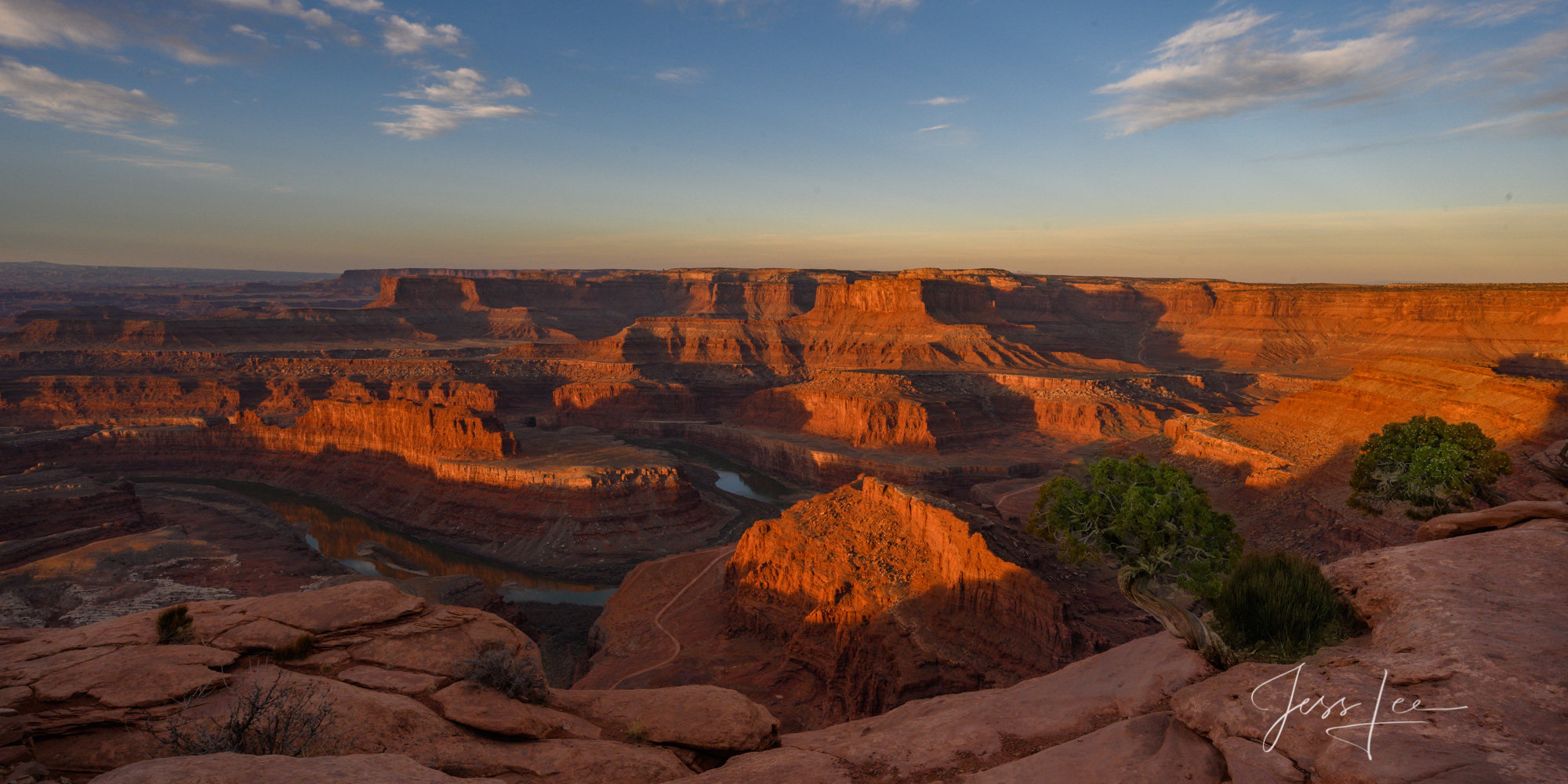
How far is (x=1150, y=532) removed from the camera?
13.6m

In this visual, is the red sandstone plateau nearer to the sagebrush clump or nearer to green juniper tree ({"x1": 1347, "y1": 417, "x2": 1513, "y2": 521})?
the sagebrush clump

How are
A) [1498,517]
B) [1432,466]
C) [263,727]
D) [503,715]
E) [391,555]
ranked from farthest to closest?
[391,555] < [1432,466] < [1498,517] < [503,715] < [263,727]

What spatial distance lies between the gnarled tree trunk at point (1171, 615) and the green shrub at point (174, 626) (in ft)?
56.2

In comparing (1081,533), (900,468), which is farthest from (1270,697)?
(900,468)

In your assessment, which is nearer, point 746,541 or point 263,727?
point 263,727

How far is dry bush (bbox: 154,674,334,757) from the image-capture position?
28.3 ft

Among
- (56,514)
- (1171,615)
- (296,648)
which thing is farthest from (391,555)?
(1171,615)

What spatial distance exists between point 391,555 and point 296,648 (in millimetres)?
54059

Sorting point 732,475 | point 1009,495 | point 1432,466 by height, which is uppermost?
point 1432,466

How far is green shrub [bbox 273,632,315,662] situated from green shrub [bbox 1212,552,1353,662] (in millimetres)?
16846

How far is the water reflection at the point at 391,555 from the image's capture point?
5309 cm

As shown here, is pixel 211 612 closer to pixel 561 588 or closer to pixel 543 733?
pixel 543 733

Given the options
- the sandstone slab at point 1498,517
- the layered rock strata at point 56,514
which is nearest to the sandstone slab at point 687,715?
the sandstone slab at point 1498,517
